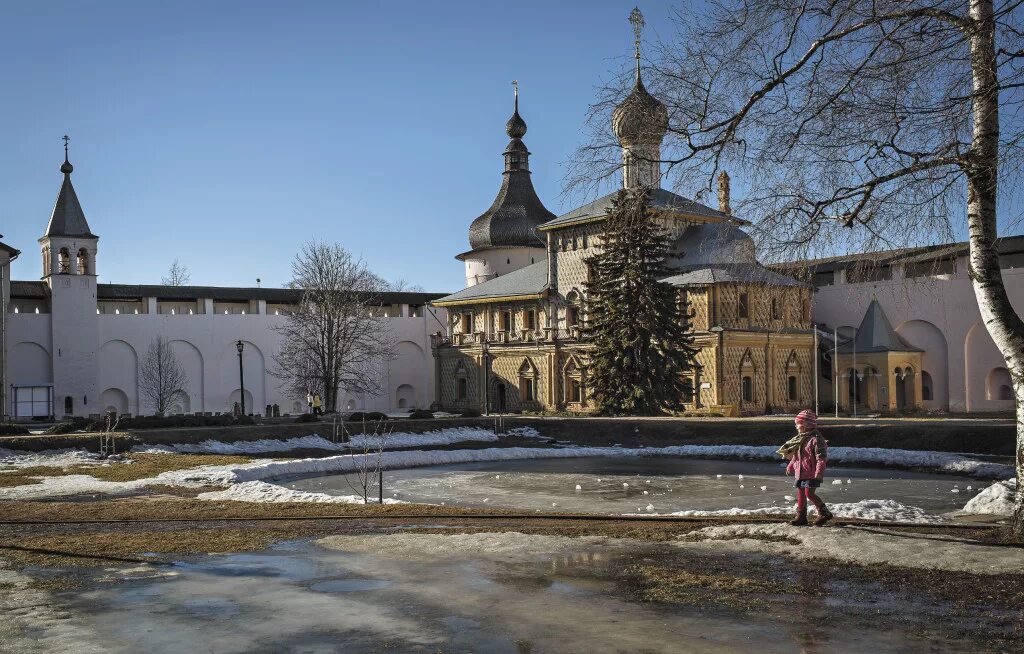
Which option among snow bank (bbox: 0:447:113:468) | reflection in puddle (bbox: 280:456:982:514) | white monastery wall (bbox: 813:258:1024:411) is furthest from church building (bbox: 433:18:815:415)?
snow bank (bbox: 0:447:113:468)

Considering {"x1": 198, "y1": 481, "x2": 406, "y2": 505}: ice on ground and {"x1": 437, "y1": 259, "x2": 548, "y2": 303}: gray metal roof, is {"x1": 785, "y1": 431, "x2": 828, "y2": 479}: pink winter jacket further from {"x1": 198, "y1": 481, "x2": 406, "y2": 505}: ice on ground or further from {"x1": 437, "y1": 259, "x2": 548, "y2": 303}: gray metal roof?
{"x1": 437, "y1": 259, "x2": 548, "y2": 303}: gray metal roof

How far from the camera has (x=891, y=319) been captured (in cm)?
4625

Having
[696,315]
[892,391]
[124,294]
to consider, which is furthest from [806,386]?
[124,294]

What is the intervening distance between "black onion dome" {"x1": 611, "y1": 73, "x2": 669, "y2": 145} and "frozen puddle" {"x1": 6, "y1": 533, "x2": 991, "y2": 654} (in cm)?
416

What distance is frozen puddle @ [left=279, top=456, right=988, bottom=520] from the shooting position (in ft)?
50.1

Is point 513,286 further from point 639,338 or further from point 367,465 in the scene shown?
point 367,465

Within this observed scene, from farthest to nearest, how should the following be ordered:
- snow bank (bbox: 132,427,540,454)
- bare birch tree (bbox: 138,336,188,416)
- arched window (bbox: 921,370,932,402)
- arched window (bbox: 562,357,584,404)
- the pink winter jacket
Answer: bare birch tree (bbox: 138,336,188,416) → arched window (bbox: 562,357,584,404) → arched window (bbox: 921,370,932,402) → snow bank (bbox: 132,427,540,454) → the pink winter jacket

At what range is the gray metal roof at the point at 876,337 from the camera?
145 feet

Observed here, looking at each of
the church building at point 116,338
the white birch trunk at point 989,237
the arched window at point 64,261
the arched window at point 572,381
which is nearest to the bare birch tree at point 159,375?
the church building at point 116,338

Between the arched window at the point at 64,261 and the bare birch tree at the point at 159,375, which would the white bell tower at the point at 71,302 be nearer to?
the arched window at the point at 64,261

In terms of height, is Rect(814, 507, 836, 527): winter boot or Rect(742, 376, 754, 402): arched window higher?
Rect(742, 376, 754, 402): arched window

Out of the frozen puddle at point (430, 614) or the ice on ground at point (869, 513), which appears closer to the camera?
the frozen puddle at point (430, 614)

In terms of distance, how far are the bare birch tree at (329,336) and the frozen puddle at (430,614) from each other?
4164cm

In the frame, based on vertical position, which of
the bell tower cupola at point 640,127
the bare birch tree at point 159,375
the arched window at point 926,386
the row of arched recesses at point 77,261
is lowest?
the arched window at point 926,386
